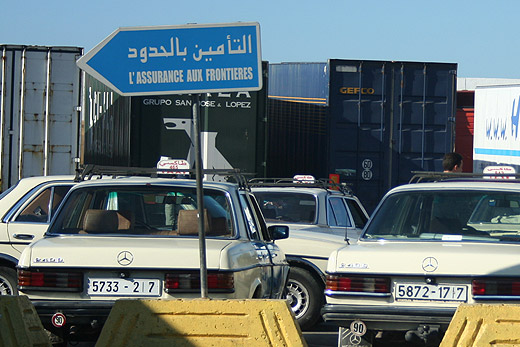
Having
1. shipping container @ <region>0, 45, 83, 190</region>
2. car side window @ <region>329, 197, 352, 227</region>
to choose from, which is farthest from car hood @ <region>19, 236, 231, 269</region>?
shipping container @ <region>0, 45, 83, 190</region>

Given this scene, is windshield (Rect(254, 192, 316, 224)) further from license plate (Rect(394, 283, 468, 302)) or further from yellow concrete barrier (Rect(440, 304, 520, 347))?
yellow concrete barrier (Rect(440, 304, 520, 347))

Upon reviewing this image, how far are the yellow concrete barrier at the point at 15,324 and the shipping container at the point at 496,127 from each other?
1596cm

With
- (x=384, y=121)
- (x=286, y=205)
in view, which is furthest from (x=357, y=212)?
(x=384, y=121)

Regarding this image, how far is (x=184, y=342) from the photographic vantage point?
20.4 ft

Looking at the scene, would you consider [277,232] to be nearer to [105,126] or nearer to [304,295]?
[304,295]

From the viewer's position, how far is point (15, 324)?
20.7 ft

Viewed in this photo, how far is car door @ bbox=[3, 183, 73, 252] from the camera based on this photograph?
1035 centimetres

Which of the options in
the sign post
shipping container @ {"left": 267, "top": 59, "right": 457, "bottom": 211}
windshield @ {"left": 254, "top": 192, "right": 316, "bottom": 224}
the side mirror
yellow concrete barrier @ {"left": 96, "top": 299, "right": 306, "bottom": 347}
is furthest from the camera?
shipping container @ {"left": 267, "top": 59, "right": 457, "bottom": 211}

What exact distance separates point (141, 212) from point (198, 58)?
277 cm

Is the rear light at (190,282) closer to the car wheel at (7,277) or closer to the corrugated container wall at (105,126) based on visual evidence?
the car wheel at (7,277)

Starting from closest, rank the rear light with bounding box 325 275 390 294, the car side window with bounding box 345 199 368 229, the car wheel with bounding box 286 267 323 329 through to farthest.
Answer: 1. the rear light with bounding box 325 275 390 294
2. the car wheel with bounding box 286 267 323 329
3. the car side window with bounding box 345 199 368 229

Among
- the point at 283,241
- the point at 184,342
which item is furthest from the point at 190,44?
the point at 283,241

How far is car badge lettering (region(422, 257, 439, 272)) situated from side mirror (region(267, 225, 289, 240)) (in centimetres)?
223

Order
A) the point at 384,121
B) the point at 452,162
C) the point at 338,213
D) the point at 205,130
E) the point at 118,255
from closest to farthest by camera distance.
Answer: the point at 118,255 → the point at 338,213 → the point at 452,162 → the point at 205,130 → the point at 384,121
